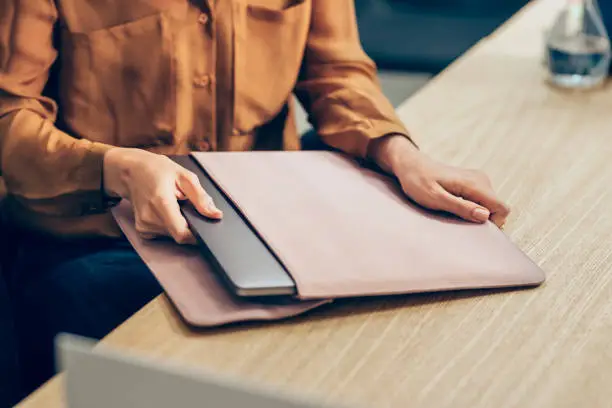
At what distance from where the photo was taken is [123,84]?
3.58 feet

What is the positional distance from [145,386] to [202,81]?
26.8 inches

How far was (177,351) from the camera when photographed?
721mm

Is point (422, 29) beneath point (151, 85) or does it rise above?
beneath

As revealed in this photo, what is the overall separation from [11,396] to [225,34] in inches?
20.0

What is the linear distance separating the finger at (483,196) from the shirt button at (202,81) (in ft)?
1.16

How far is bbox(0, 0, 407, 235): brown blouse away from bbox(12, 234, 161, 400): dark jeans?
0.11 feet

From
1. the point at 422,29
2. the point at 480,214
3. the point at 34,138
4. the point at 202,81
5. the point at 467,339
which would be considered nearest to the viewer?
the point at 467,339

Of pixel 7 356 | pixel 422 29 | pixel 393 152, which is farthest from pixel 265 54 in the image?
pixel 422 29

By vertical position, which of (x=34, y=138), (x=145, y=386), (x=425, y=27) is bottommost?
(x=425, y=27)

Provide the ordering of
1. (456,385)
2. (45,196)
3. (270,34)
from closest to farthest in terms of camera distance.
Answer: (456,385) → (45,196) → (270,34)

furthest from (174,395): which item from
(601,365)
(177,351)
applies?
(601,365)

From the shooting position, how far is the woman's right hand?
2.74 feet

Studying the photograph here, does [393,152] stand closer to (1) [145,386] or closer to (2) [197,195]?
(2) [197,195]

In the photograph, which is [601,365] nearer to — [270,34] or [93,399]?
[93,399]
